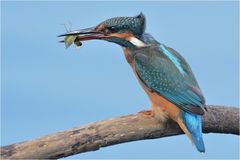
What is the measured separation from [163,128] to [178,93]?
181 mm

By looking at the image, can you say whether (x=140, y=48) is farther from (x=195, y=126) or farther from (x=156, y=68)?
(x=195, y=126)

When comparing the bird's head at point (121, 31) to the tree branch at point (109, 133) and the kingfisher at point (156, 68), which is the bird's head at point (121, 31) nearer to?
the kingfisher at point (156, 68)

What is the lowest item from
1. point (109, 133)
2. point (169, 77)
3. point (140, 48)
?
point (109, 133)

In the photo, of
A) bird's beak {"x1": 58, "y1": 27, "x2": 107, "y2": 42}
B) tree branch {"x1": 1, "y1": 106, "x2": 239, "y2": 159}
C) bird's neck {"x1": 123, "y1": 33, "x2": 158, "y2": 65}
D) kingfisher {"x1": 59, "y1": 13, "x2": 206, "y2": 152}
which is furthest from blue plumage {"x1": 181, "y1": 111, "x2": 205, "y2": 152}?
bird's beak {"x1": 58, "y1": 27, "x2": 107, "y2": 42}

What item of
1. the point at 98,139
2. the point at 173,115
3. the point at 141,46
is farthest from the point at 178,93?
the point at 98,139

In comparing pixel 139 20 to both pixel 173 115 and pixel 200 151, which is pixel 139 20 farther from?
pixel 200 151

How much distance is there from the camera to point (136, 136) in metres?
2.84

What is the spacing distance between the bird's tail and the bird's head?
45 centimetres

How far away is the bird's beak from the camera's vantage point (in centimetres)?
312

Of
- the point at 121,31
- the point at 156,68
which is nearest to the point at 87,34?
the point at 121,31

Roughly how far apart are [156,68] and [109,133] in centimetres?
51

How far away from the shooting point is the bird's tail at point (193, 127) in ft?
9.30

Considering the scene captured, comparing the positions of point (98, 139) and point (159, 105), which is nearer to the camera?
point (98, 139)

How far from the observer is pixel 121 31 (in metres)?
3.10
